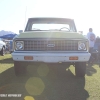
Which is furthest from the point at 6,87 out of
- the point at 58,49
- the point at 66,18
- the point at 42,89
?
the point at 66,18

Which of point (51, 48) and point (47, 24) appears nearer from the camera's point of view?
point (51, 48)

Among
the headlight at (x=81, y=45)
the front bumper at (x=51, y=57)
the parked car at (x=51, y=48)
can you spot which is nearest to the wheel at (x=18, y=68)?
the parked car at (x=51, y=48)

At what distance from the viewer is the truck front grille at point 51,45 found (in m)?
4.45

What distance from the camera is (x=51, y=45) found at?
14.6 feet

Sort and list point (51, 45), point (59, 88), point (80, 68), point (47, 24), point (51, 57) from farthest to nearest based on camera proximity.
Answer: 1. point (47, 24)
2. point (80, 68)
3. point (51, 45)
4. point (51, 57)
5. point (59, 88)

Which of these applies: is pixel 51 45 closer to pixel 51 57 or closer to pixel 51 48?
pixel 51 48

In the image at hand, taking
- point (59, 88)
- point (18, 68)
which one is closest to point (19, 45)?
point (18, 68)

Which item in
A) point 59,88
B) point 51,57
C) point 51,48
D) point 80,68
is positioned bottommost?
point 59,88

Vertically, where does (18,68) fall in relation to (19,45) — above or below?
below

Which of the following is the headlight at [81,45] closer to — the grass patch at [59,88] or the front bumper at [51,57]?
the front bumper at [51,57]

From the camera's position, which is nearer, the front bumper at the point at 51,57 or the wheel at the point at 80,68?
the front bumper at the point at 51,57

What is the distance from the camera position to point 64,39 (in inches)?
173

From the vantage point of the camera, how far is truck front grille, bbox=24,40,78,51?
14.6 ft

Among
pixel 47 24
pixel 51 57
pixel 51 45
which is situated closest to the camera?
pixel 51 57
